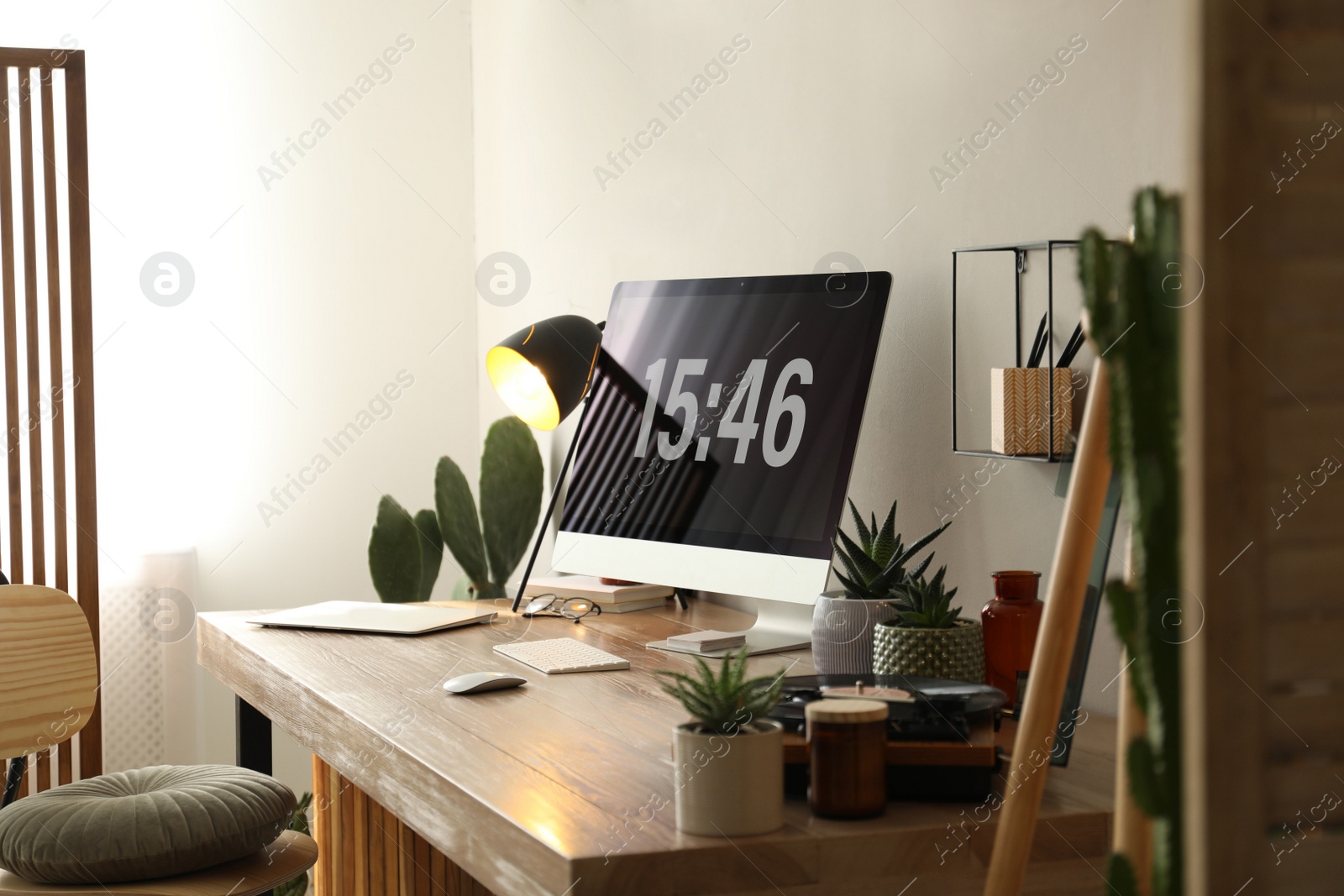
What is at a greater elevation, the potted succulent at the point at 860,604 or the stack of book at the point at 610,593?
the potted succulent at the point at 860,604

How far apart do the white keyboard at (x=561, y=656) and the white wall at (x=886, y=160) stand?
0.48 m

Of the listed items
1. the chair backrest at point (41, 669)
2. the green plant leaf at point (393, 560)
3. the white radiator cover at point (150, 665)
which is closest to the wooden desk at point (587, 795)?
the chair backrest at point (41, 669)

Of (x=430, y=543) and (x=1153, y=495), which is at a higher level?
(x=1153, y=495)

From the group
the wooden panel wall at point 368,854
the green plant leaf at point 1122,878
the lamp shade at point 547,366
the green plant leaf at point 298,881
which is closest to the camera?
the green plant leaf at point 1122,878

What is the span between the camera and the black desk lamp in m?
1.95

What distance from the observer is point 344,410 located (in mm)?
3342

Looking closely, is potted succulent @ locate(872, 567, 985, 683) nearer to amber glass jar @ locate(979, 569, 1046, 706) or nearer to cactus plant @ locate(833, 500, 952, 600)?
amber glass jar @ locate(979, 569, 1046, 706)

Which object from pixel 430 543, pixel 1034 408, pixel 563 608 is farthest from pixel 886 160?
pixel 430 543

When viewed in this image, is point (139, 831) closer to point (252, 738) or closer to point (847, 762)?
point (252, 738)

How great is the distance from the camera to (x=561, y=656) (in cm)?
162

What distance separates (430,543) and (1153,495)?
8.11 ft

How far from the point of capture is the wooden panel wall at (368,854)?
182 centimetres

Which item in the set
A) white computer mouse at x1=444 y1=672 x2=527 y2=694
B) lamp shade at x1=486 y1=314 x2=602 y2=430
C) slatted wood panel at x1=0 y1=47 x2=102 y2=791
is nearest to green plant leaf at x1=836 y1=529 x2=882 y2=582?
white computer mouse at x1=444 y1=672 x2=527 y2=694

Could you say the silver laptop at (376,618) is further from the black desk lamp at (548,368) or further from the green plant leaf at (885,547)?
the green plant leaf at (885,547)
